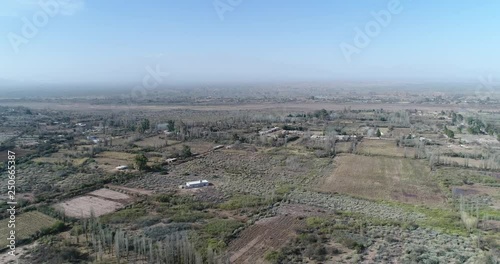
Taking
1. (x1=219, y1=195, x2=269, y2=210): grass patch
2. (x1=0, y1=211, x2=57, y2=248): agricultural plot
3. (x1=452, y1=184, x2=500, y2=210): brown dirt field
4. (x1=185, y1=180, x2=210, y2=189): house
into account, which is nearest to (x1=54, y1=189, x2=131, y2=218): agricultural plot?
(x1=0, y1=211, x2=57, y2=248): agricultural plot

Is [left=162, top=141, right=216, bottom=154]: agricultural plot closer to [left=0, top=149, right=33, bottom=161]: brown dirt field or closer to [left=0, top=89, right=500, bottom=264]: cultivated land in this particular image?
[left=0, top=89, right=500, bottom=264]: cultivated land

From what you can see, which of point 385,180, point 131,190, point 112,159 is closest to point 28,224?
point 131,190

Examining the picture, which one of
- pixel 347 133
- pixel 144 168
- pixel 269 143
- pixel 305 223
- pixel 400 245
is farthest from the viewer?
pixel 347 133

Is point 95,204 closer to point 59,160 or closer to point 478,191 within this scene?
point 59,160

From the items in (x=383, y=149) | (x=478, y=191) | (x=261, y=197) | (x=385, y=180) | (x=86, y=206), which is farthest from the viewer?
(x=383, y=149)

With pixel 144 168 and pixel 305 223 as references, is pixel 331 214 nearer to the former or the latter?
pixel 305 223

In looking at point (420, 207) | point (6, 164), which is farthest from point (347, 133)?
point (6, 164)
